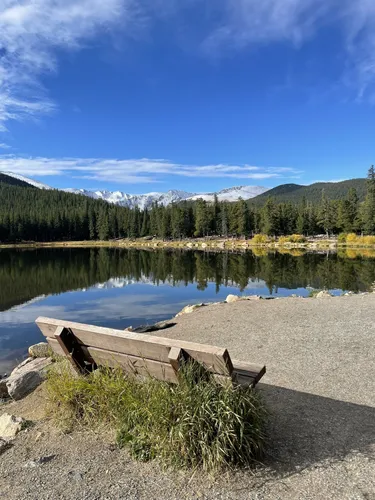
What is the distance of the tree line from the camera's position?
91.3 m

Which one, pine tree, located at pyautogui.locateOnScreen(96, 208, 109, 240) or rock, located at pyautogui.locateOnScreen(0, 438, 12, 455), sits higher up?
pine tree, located at pyautogui.locateOnScreen(96, 208, 109, 240)

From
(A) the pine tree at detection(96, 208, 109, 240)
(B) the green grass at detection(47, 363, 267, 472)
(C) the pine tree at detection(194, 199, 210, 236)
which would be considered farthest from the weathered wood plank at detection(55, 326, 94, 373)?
(A) the pine tree at detection(96, 208, 109, 240)

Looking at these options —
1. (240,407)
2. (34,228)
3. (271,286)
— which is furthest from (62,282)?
(34,228)

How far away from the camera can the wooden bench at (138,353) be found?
13.5 feet

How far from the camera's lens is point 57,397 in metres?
5.48

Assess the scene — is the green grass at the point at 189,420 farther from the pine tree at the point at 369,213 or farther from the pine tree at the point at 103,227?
the pine tree at the point at 103,227

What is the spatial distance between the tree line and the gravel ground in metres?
83.5

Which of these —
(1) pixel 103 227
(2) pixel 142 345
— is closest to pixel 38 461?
(2) pixel 142 345

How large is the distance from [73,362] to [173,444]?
75.1 inches

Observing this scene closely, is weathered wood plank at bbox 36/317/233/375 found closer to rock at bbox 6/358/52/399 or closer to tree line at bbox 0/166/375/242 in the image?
rock at bbox 6/358/52/399

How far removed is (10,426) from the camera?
5305mm

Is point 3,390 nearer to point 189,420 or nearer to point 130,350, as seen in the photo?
point 130,350

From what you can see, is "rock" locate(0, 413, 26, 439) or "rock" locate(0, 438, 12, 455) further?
"rock" locate(0, 413, 26, 439)

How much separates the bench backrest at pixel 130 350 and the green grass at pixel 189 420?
0.16 m
